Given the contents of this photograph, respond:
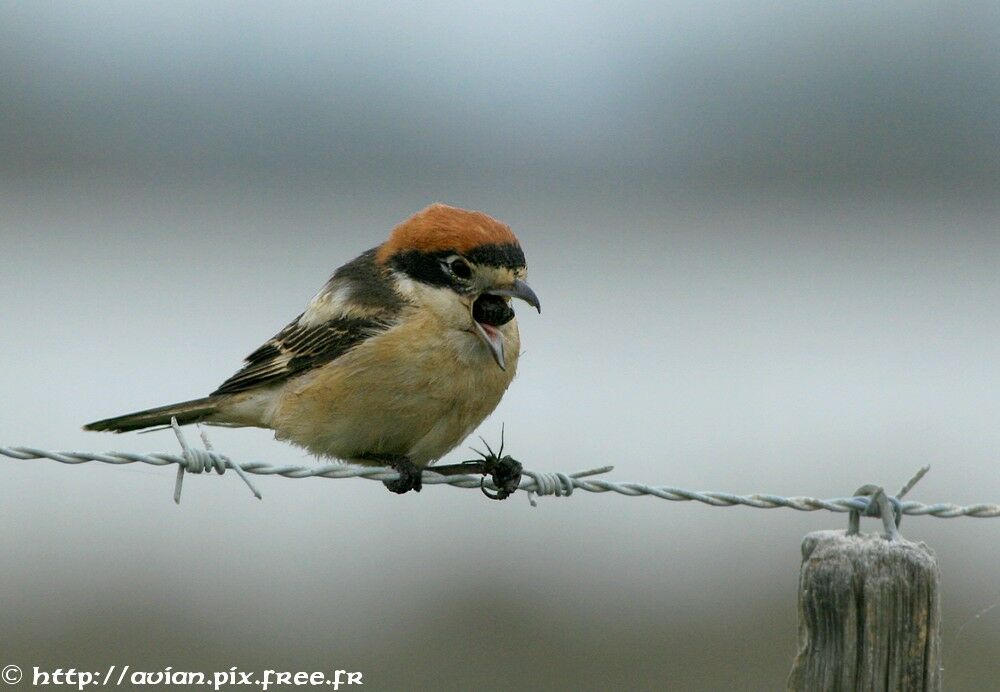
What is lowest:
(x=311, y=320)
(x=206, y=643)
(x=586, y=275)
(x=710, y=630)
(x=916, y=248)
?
(x=206, y=643)

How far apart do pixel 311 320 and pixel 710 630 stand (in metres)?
4.58

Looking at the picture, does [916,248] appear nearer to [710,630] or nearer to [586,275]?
[586,275]

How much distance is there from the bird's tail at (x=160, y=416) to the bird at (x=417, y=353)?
0.42 meters

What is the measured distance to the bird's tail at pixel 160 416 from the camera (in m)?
5.29

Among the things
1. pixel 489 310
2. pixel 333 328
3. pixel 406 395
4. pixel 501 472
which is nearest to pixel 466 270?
pixel 489 310

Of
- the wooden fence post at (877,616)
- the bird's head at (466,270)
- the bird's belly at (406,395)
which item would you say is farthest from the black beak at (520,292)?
the wooden fence post at (877,616)

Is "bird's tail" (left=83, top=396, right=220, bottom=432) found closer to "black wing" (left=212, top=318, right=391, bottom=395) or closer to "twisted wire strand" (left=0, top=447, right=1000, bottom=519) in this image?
"black wing" (left=212, top=318, right=391, bottom=395)

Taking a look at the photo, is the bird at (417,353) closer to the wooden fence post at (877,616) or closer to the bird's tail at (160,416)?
the bird's tail at (160,416)

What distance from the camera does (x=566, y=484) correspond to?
13.6 ft

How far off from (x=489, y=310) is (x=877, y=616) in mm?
2220

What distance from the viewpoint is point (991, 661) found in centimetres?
830

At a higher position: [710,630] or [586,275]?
[586,275]

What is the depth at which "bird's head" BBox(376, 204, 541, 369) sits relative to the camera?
4695mm

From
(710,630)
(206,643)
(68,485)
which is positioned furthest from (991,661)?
(68,485)
